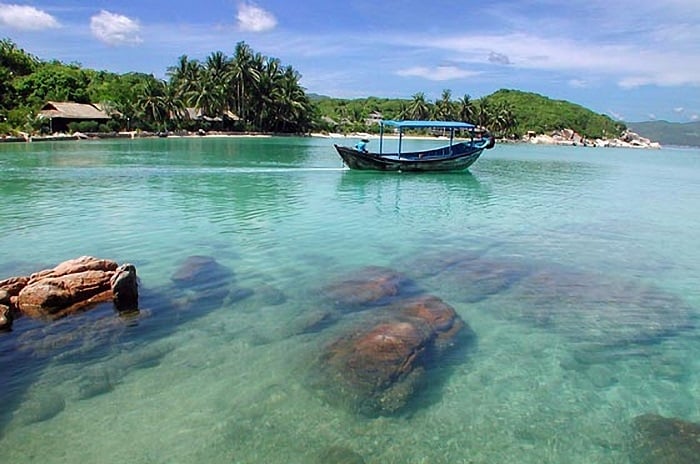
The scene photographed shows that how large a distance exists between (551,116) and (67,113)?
364 feet

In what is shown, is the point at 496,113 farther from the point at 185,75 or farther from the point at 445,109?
the point at 185,75

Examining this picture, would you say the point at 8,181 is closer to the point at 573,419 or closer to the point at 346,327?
the point at 346,327

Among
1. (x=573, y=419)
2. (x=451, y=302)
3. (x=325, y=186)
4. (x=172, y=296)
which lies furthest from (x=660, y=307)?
(x=325, y=186)

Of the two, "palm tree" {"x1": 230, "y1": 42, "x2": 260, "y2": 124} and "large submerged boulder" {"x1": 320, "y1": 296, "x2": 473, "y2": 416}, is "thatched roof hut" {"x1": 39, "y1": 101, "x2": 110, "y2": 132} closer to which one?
"palm tree" {"x1": 230, "y1": 42, "x2": 260, "y2": 124}

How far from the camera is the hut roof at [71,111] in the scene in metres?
55.5

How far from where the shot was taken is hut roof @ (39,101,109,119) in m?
55.5

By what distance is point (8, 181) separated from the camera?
917 inches

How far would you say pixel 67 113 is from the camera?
2235 inches

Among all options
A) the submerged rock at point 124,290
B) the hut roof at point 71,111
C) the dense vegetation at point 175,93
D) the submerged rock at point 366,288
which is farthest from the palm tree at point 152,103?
the submerged rock at point 124,290

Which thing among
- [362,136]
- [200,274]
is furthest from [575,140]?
[200,274]

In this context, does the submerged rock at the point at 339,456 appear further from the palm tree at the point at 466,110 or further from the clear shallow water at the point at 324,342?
the palm tree at the point at 466,110

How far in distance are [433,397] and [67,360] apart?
459cm

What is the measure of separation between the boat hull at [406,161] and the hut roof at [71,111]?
4056 centimetres

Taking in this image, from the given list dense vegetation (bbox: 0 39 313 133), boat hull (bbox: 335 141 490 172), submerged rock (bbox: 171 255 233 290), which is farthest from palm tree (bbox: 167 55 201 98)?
submerged rock (bbox: 171 255 233 290)
